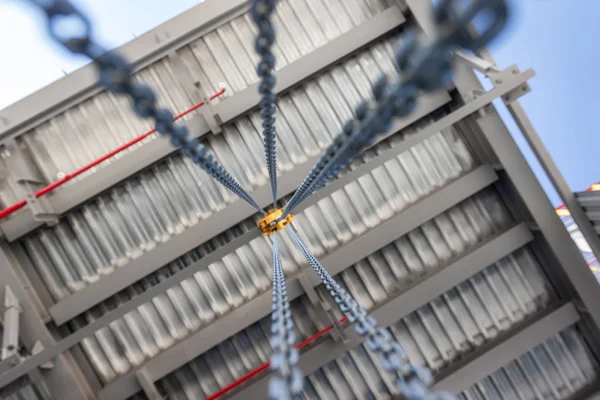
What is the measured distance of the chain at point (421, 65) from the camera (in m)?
0.96

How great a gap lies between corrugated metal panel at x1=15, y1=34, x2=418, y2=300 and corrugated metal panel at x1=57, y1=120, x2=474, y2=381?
3 centimetres

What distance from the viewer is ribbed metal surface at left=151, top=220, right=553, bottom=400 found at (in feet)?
13.6

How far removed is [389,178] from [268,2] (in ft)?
10.6

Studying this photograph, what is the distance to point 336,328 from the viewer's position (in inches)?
151

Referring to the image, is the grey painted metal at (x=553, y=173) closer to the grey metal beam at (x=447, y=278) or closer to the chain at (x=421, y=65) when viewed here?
the grey metal beam at (x=447, y=278)

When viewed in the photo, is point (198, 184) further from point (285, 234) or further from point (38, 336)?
point (38, 336)

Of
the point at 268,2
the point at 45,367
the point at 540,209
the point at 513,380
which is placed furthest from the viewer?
the point at 513,380

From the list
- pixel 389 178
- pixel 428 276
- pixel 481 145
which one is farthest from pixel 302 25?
pixel 428 276

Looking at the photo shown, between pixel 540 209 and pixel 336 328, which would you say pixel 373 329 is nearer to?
pixel 336 328

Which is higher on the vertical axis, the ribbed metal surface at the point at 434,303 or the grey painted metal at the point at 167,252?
the grey painted metal at the point at 167,252

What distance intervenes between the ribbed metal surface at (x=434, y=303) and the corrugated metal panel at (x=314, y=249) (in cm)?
2

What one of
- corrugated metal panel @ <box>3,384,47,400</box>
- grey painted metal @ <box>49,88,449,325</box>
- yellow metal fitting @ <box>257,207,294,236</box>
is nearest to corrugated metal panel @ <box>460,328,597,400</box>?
grey painted metal @ <box>49,88,449,325</box>

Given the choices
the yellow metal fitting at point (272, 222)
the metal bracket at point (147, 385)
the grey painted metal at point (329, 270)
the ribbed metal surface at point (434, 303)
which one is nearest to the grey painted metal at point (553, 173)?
the grey painted metal at point (329, 270)

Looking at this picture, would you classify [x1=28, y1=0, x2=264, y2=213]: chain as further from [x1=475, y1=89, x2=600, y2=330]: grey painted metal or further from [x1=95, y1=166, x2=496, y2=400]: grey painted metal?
[x1=475, y1=89, x2=600, y2=330]: grey painted metal
